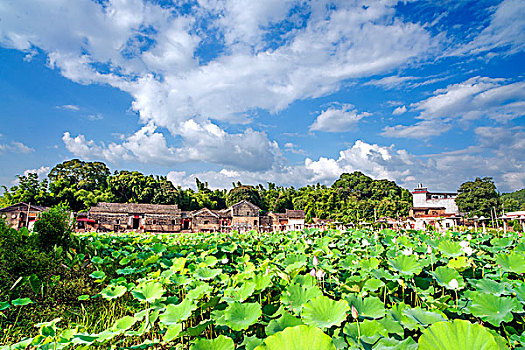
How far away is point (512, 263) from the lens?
7.88ft

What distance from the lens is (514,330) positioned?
1.75m

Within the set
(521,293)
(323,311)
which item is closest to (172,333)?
(323,311)

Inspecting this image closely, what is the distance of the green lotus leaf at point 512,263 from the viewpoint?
2338 millimetres

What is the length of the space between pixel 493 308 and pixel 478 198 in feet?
133

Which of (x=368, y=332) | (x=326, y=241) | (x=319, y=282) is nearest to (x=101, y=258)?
(x=326, y=241)

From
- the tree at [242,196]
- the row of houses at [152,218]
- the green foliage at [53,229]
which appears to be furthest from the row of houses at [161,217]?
the green foliage at [53,229]

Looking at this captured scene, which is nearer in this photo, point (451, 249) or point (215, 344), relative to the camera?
point (215, 344)

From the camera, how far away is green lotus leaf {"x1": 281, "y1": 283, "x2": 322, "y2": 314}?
196 centimetres

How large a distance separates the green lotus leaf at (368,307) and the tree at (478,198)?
3821cm

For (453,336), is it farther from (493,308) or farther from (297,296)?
(297,296)

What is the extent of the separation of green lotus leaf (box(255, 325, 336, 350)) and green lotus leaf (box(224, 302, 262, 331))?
0.74 metres

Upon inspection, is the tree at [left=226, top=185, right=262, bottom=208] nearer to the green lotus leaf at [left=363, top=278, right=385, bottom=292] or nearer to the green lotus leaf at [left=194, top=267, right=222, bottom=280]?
the green lotus leaf at [left=194, top=267, right=222, bottom=280]

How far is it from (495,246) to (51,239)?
6.25 meters

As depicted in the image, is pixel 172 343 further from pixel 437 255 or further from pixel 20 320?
pixel 437 255
